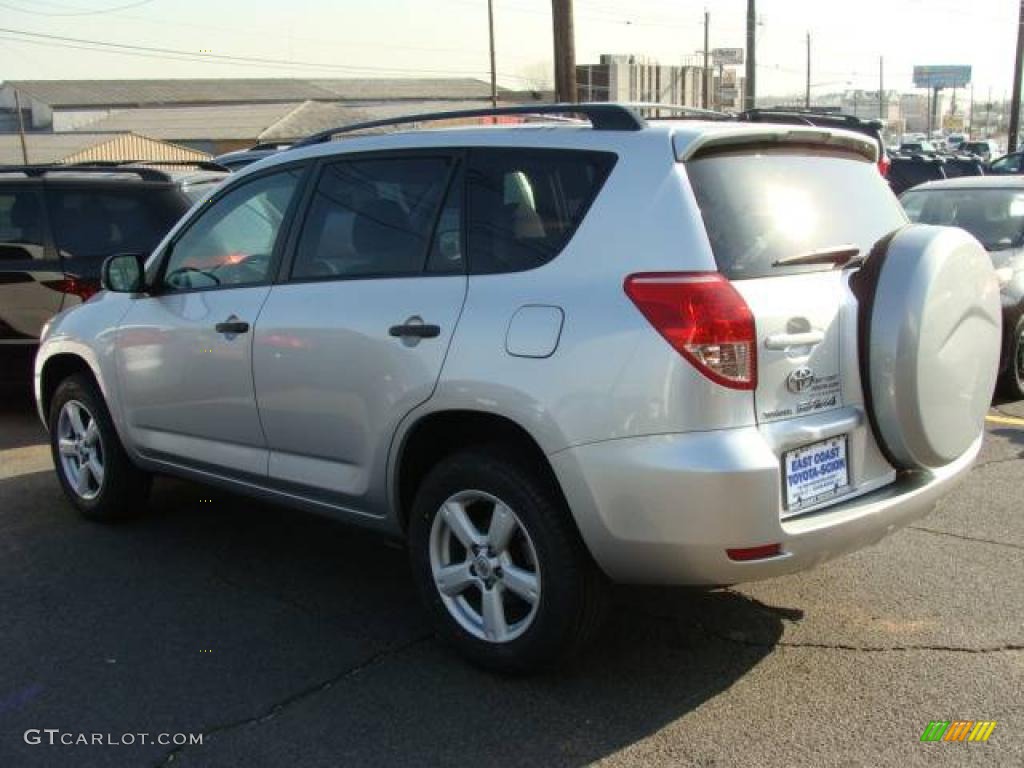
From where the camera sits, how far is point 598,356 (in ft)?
10.1

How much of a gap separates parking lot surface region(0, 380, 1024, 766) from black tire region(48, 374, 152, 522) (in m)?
0.27

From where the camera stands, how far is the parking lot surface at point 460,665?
3.11m

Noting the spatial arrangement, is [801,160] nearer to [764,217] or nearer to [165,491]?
[764,217]

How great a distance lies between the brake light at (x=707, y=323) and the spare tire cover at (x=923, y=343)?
1.69 ft

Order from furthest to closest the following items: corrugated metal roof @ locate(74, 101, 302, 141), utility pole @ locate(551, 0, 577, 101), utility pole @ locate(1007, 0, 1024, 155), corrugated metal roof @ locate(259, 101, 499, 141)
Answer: corrugated metal roof @ locate(74, 101, 302, 141)
corrugated metal roof @ locate(259, 101, 499, 141)
utility pole @ locate(1007, 0, 1024, 155)
utility pole @ locate(551, 0, 577, 101)

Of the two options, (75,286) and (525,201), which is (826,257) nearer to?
(525,201)

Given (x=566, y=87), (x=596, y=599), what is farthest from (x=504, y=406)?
(x=566, y=87)

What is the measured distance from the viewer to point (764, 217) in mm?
3320

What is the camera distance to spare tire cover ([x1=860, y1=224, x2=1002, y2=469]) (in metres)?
3.25

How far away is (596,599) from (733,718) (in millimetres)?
557

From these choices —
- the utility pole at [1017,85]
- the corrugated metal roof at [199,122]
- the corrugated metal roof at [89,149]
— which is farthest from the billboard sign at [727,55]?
the utility pole at [1017,85]

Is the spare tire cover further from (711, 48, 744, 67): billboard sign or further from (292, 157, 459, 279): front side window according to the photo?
(711, 48, 744, 67): billboard sign

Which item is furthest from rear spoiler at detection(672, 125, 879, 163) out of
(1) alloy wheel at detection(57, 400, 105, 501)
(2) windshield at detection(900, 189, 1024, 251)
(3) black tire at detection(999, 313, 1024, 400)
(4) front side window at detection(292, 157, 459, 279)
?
(2) windshield at detection(900, 189, 1024, 251)

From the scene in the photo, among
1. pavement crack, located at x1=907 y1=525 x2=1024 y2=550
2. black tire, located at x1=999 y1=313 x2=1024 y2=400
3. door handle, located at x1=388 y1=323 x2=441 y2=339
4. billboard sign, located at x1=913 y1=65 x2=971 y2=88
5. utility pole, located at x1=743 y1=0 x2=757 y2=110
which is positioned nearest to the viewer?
door handle, located at x1=388 y1=323 x2=441 y2=339
